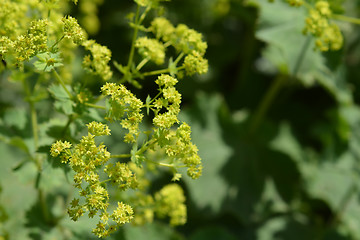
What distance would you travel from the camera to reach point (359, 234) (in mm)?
3535

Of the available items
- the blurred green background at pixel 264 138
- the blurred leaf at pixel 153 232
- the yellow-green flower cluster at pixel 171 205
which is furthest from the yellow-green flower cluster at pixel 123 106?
the blurred leaf at pixel 153 232

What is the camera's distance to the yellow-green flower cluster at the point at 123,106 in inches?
65.1

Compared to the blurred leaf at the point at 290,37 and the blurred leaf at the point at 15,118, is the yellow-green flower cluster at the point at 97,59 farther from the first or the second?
the blurred leaf at the point at 290,37

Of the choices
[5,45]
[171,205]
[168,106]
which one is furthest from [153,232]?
[5,45]

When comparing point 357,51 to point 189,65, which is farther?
point 357,51

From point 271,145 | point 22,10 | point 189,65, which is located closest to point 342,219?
point 271,145

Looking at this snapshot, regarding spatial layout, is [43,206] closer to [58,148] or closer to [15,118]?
[15,118]

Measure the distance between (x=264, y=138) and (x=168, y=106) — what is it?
7.60 feet

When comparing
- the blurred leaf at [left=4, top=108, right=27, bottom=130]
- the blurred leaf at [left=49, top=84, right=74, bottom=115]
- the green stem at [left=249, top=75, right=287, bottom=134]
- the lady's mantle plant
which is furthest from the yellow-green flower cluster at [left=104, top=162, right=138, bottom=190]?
the green stem at [left=249, top=75, right=287, bottom=134]

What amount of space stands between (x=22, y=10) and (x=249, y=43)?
2606mm

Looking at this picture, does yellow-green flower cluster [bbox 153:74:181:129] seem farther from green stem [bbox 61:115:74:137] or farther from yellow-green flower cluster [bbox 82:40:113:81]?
green stem [bbox 61:115:74:137]

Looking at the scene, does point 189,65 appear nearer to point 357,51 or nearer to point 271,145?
point 271,145

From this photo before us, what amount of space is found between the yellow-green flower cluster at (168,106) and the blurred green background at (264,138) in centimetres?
145

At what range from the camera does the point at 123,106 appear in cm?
168
